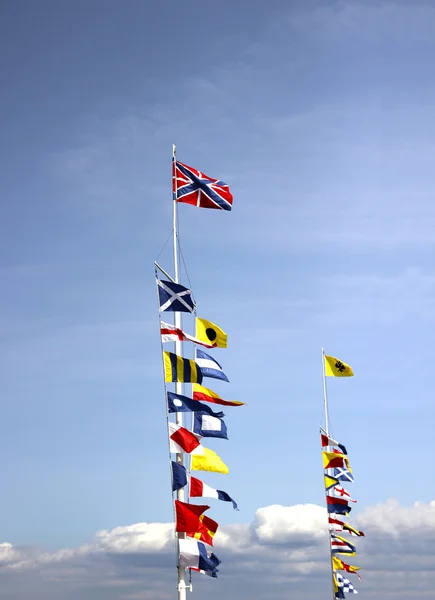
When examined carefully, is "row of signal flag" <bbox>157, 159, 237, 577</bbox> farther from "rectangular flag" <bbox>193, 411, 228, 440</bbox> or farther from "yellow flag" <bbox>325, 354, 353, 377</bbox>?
"yellow flag" <bbox>325, 354, 353, 377</bbox>

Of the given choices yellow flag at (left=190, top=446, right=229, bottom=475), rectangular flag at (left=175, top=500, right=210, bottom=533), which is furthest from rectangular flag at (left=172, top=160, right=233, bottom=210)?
rectangular flag at (left=175, top=500, right=210, bottom=533)

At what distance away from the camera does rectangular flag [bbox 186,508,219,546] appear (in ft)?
141

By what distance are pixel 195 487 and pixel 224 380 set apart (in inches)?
249

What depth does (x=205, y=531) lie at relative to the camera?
43500 mm

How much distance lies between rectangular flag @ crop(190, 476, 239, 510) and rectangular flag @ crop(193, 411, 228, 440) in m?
2.46

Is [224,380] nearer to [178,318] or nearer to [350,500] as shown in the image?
[178,318]

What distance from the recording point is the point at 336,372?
80.8 m

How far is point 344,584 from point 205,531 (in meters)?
36.8

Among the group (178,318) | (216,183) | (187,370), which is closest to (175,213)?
(216,183)

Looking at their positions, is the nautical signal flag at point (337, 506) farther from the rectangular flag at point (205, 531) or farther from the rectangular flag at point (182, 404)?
the rectangular flag at point (182, 404)

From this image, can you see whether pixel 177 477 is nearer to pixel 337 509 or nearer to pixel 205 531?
pixel 205 531

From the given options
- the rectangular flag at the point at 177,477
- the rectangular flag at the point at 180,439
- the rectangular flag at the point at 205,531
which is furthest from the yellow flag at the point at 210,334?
the rectangular flag at the point at 205,531

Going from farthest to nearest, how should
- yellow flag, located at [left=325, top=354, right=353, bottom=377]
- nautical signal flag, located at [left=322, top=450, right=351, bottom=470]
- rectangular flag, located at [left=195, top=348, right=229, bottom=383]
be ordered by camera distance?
yellow flag, located at [left=325, top=354, right=353, bottom=377]
nautical signal flag, located at [left=322, top=450, right=351, bottom=470]
rectangular flag, located at [left=195, top=348, right=229, bottom=383]

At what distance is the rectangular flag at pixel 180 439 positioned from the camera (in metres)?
43.7
